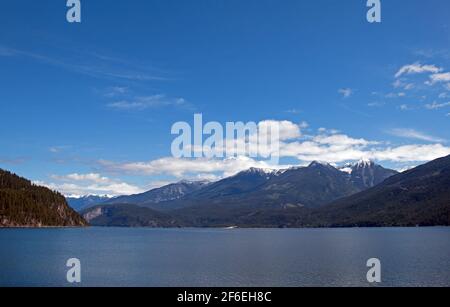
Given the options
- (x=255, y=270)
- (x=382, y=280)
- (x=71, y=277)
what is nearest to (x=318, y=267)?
(x=255, y=270)

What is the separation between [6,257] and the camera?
11900 centimetres

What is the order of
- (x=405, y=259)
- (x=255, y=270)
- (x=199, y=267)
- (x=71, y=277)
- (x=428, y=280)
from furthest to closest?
(x=405, y=259) < (x=199, y=267) < (x=255, y=270) < (x=71, y=277) < (x=428, y=280)

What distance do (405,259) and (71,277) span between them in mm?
82165
